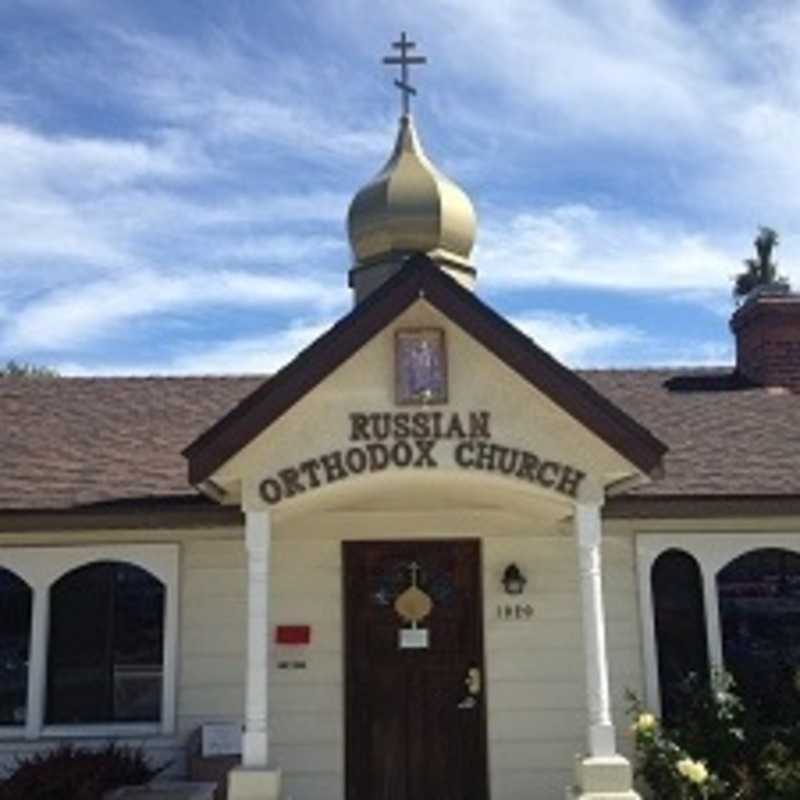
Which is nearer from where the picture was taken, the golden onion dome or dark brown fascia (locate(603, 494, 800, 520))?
dark brown fascia (locate(603, 494, 800, 520))

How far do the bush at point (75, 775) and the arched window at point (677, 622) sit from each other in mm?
4617

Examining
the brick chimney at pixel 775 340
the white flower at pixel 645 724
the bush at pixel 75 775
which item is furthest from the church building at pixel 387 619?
the brick chimney at pixel 775 340

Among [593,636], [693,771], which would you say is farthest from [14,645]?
[693,771]

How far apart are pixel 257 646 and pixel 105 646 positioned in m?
2.33

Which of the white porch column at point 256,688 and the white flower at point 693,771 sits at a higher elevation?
the white porch column at point 256,688

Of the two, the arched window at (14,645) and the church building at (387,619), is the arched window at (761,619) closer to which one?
the church building at (387,619)

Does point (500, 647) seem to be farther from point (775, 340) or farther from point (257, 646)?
point (775, 340)

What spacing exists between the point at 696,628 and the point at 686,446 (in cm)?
207

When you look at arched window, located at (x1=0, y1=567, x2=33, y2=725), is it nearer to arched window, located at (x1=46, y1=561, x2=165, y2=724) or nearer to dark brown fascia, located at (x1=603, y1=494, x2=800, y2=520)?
arched window, located at (x1=46, y1=561, x2=165, y2=724)

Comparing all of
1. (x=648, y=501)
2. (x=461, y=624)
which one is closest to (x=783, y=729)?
(x=648, y=501)

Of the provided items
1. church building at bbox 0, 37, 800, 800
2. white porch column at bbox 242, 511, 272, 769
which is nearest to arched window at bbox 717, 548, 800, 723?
church building at bbox 0, 37, 800, 800

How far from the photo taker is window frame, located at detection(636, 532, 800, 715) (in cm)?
1067

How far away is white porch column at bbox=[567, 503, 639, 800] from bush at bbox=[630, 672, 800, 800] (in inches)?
24.2

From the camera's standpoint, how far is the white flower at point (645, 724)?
970 centimetres
